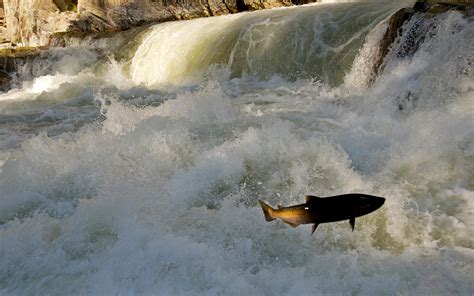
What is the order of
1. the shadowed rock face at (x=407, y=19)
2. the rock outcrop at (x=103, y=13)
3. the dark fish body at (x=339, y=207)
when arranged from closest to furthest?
the dark fish body at (x=339, y=207)
the shadowed rock face at (x=407, y=19)
the rock outcrop at (x=103, y=13)

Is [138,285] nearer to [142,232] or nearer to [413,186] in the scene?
[142,232]

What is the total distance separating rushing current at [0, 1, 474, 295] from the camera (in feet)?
9.73

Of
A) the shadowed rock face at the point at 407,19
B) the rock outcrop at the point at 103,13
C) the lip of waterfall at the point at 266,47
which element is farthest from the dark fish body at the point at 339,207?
the rock outcrop at the point at 103,13

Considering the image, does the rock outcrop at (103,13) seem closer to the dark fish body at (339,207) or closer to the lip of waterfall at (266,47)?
the lip of waterfall at (266,47)

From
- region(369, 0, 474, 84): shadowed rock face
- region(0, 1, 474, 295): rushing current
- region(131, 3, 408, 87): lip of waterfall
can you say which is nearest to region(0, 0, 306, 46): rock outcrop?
Answer: region(131, 3, 408, 87): lip of waterfall

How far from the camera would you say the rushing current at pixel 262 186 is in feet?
9.73

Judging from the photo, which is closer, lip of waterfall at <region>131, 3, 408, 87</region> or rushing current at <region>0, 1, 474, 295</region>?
rushing current at <region>0, 1, 474, 295</region>

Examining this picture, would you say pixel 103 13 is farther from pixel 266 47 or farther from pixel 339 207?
pixel 339 207

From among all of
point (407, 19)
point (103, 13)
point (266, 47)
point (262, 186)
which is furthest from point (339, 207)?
point (103, 13)

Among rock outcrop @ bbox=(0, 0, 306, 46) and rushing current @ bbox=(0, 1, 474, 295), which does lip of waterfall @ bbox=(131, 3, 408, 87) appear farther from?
rock outcrop @ bbox=(0, 0, 306, 46)

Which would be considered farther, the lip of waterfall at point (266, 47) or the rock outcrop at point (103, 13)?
the rock outcrop at point (103, 13)

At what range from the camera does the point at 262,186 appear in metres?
4.04

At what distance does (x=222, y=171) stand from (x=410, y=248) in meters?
1.84

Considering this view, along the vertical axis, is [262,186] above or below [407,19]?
below
